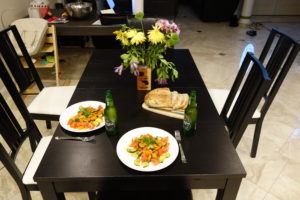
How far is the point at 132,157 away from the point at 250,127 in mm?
1697

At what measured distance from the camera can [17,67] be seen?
174 cm

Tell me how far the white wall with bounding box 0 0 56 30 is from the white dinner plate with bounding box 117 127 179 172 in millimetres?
2657

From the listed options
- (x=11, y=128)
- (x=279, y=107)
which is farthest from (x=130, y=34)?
(x=279, y=107)

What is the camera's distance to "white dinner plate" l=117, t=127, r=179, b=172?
94 cm

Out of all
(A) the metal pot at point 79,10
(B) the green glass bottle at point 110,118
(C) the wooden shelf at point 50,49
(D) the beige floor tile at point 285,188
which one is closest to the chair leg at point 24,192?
(B) the green glass bottle at point 110,118

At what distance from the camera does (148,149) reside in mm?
997

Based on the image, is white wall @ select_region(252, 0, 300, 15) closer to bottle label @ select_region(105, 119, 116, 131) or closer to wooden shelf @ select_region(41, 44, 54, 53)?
wooden shelf @ select_region(41, 44, 54, 53)

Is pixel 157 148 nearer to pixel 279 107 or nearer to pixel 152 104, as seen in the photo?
pixel 152 104

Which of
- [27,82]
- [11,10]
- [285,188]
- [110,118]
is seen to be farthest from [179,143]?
[11,10]

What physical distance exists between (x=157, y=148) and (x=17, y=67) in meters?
1.34

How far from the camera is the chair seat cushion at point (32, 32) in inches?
103

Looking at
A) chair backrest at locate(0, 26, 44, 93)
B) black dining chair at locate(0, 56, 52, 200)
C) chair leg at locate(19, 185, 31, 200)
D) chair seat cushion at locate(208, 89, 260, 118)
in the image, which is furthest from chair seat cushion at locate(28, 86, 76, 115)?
chair seat cushion at locate(208, 89, 260, 118)

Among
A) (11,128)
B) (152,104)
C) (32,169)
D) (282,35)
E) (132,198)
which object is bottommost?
(132,198)

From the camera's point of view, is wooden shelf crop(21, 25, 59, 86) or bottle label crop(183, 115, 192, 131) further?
wooden shelf crop(21, 25, 59, 86)
